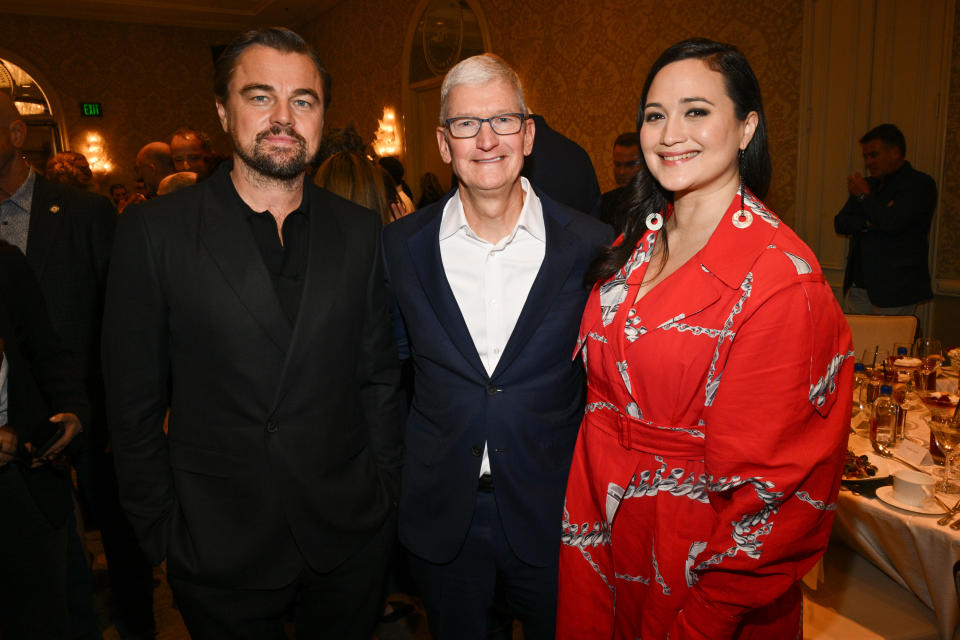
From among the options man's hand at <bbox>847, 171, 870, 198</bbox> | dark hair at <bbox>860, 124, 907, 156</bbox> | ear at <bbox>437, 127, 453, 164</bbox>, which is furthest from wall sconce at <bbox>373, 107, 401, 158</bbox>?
ear at <bbox>437, 127, 453, 164</bbox>

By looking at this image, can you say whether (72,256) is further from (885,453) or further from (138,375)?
(885,453)

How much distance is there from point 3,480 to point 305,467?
901mm

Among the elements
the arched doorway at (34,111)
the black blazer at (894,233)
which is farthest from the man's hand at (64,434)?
the arched doorway at (34,111)

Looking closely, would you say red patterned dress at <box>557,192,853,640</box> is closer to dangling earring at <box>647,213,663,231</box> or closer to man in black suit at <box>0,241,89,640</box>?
dangling earring at <box>647,213,663,231</box>

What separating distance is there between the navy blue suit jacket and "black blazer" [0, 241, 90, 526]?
1.03 meters

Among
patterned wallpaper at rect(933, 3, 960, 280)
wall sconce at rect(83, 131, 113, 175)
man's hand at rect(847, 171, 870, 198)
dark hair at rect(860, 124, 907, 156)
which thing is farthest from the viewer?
wall sconce at rect(83, 131, 113, 175)

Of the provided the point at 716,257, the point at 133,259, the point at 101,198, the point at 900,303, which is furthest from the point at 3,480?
the point at 900,303

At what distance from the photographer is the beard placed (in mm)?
1453

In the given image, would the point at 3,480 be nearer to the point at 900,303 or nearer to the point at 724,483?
the point at 724,483

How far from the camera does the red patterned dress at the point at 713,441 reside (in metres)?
1.15

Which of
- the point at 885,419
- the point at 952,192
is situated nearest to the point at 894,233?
the point at 952,192

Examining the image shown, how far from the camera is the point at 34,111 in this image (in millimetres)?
10141

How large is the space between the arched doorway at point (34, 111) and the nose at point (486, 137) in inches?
441

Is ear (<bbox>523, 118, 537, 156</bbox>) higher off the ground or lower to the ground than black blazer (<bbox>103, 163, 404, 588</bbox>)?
higher
